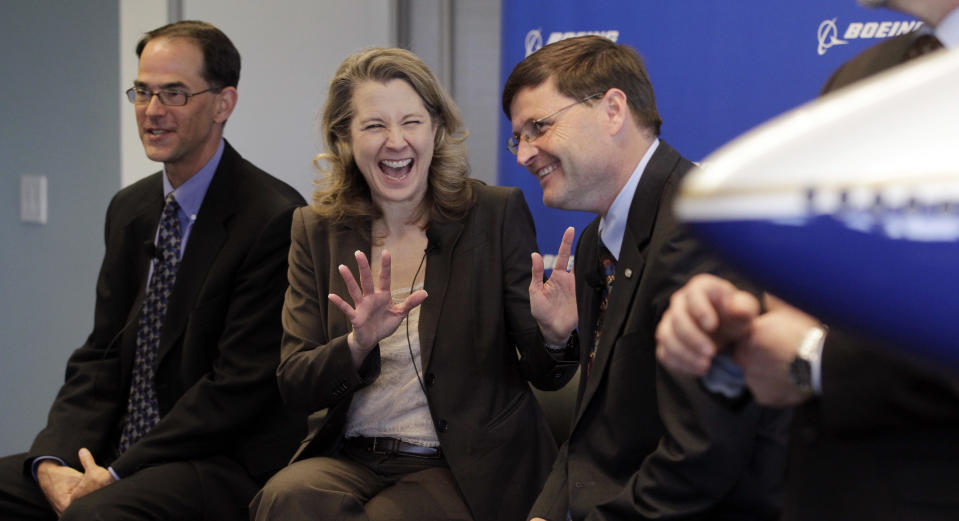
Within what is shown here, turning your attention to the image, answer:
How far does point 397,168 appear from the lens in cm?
243

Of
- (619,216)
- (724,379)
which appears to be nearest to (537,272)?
(619,216)

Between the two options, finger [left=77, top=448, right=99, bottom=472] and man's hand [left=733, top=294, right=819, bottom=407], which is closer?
man's hand [left=733, top=294, right=819, bottom=407]

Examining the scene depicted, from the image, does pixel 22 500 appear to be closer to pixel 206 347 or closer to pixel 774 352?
pixel 206 347

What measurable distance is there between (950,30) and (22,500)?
8.00 ft

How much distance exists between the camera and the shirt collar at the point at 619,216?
1928 mm

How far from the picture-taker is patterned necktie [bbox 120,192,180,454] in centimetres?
266

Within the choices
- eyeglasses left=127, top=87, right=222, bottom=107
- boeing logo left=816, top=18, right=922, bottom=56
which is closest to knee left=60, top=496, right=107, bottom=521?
eyeglasses left=127, top=87, right=222, bottom=107

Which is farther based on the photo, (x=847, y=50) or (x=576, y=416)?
(x=847, y=50)

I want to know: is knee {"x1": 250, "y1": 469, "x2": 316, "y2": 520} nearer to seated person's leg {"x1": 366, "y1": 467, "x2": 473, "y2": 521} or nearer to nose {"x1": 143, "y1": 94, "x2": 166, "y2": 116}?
seated person's leg {"x1": 366, "y1": 467, "x2": 473, "y2": 521}

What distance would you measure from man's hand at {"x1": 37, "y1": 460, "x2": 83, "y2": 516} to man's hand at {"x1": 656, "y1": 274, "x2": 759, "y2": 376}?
2.04 meters

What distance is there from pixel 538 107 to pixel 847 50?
951 mm

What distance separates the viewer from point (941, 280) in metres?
0.62

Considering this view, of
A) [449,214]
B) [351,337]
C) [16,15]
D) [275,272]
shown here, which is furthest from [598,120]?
[16,15]

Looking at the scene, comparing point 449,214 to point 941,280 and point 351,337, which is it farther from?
point 941,280
